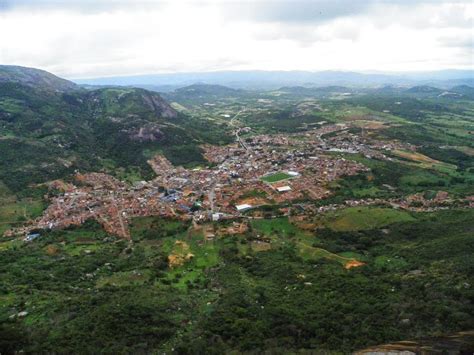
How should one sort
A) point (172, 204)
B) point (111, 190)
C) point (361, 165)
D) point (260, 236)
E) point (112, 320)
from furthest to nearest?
point (361, 165) → point (111, 190) → point (172, 204) → point (260, 236) → point (112, 320)

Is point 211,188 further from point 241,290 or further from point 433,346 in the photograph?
point 433,346

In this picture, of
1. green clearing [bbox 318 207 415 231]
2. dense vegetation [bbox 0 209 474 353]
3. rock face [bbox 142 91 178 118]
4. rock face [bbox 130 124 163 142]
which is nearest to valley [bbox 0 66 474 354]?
dense vegetation [bbox 0 209 474 353]

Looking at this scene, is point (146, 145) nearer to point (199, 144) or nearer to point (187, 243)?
point (199, 144)

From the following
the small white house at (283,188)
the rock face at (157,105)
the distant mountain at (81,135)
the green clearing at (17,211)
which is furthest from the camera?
the rock face at (157,105)

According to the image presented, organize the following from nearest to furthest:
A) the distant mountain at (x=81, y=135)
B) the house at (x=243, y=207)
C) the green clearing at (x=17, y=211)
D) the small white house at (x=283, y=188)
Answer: the green clearing at (x=17, y=211) → the house at (x=243, y=207) → the small white house at (x=283, y=188) → the distant mountain at (x=81, y=135)

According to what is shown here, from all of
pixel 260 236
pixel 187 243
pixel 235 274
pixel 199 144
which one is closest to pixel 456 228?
pixel 260 236

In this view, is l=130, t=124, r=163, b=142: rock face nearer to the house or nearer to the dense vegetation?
the house

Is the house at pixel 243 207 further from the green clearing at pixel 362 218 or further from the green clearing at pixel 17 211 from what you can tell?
the green clearing at pixel 17 211

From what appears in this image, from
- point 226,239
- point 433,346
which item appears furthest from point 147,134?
point 433,346

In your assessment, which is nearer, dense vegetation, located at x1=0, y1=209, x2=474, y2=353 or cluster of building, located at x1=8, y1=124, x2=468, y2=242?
dense vegetation, located at x1=0, y1=209, x2=474, y2=353

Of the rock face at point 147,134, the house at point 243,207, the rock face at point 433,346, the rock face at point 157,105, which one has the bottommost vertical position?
the house at point 243,207

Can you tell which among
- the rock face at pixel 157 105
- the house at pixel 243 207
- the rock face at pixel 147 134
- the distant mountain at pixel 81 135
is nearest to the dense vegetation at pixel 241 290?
the house at pixel 243 207
